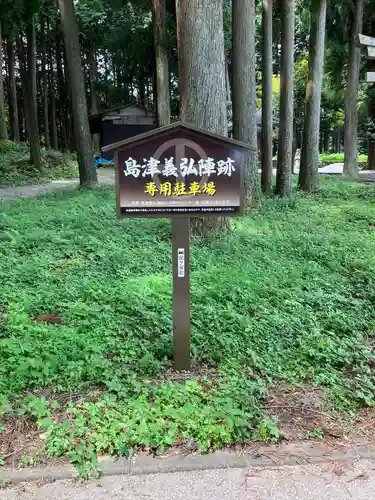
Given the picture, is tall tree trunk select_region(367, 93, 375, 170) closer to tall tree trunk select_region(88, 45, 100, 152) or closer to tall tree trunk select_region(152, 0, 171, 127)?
tall tree trunk select_region(152, 0, 171, 127)

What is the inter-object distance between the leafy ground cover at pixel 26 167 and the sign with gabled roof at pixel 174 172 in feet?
49.9

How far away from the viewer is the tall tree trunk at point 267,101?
1332 centimetres

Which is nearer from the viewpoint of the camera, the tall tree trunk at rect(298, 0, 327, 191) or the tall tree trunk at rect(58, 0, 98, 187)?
the tall tree trunk at rect(58, 0, 98, 187)

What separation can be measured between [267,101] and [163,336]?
1141 cm

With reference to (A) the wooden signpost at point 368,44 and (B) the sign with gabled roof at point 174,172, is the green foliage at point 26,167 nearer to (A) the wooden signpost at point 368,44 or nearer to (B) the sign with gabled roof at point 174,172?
(A) the wooden signpost at point 368,44

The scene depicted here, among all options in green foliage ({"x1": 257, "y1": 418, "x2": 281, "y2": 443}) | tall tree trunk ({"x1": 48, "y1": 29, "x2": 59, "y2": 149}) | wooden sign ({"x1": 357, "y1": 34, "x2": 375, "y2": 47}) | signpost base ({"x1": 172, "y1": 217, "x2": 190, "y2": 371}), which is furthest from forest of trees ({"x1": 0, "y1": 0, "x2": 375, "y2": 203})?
green foliage ({"x1": 257, "y1": 418, "x2": 281, "y2": 443})

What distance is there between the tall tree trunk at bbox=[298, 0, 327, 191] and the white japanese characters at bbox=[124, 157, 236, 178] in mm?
10724

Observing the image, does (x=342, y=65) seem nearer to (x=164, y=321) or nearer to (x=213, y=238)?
(x=213, y=238)

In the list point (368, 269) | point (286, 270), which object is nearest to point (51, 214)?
point (286, 270)

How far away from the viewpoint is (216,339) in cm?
425

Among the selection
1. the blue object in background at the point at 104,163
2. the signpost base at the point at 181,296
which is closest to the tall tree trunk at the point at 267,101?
the signpost base at the point at 181,296

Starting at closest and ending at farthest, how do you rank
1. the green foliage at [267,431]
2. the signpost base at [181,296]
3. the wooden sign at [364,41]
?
the green foliage at [267,431] < the signpost base at [181,296] < the wooden sign at [364,41]

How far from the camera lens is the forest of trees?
22.9 ft

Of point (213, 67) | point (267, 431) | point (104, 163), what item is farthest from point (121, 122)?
point (267, 431)
